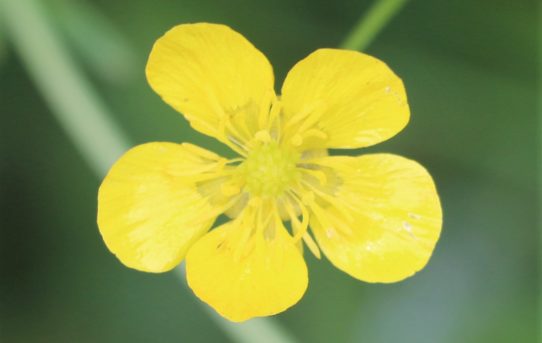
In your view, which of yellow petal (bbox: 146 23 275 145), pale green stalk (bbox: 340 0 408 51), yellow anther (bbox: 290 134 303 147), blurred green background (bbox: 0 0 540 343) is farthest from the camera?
blurred green background (bbox: 0 0 540 343)

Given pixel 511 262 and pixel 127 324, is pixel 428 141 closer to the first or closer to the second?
pixel 511 262

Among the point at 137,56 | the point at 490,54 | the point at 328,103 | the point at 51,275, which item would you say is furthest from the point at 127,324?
the point at 490,54

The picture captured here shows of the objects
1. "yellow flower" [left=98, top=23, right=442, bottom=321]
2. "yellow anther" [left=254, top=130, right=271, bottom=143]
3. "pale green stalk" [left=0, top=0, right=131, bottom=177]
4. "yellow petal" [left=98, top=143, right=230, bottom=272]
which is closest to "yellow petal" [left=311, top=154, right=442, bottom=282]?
"yellow flower" [left=98, top=23, right=442, bottom=321]

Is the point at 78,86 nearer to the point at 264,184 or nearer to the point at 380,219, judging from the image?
the point at 264,184

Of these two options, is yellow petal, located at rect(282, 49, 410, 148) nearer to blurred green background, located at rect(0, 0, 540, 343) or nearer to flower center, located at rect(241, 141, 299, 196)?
flower center, located at rect(241, 141, 299, 196)

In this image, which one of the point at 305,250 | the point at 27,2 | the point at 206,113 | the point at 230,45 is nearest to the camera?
the point at 230,45

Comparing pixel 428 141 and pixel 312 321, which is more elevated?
pixel 428 141

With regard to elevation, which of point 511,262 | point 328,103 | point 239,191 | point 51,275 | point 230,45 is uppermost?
point 230,45

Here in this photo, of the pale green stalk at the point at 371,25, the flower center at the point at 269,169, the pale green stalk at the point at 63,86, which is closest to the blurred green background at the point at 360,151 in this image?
the pale green stalk at the point at 63,86
